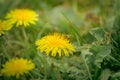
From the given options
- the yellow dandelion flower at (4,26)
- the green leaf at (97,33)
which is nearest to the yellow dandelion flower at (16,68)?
the yellow dandelion flower at (4,26)

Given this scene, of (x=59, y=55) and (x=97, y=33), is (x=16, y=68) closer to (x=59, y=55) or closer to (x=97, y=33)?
(x=59, y=55)

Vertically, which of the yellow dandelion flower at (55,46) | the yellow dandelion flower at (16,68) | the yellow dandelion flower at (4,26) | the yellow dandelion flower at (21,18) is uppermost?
the yellow dandelion flower at (21,18)

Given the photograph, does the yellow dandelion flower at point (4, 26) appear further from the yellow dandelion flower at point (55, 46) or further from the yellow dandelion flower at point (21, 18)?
the yellow dandelion flower at point (55, 46)

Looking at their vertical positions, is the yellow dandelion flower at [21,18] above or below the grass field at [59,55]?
above

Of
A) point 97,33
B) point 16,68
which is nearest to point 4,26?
point 16,68

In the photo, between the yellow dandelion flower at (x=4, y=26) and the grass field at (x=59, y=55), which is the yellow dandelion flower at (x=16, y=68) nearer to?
the grass field at (x=59, y=55)

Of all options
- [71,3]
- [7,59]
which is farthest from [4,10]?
[7,59]

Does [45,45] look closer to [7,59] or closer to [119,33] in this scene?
[7,59]

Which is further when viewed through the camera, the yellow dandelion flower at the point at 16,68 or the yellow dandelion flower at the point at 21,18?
the yellow dandelion flower at the point at 21,18

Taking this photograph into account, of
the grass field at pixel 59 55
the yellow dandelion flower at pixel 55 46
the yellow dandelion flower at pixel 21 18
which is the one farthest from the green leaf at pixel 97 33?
the yellow dandelion flower at pixel 21 18
